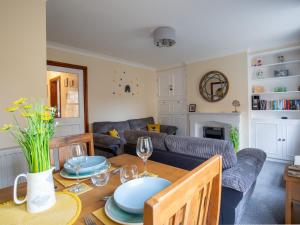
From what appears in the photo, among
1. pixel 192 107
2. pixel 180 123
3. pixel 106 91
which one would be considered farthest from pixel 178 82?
pixel 106 91

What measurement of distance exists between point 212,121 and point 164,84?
1928 millimetres

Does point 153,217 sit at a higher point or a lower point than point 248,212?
higher

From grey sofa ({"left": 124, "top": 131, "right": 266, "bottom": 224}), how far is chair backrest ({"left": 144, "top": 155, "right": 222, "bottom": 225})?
2.53 ft

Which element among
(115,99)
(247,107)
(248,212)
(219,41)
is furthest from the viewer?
(115,99)

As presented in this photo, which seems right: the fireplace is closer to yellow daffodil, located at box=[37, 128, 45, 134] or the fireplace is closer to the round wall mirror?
the round wall mirror

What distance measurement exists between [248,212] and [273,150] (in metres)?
2.37

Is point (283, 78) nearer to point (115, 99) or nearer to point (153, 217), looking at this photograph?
point (115, 99)

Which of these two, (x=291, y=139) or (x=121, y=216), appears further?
(x=291, y=139)

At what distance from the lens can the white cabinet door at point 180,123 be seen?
5250 mm

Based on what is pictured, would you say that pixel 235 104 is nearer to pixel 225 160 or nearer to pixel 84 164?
pixel 225 160

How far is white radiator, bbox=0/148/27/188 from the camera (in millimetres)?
1692

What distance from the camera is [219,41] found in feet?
11.7

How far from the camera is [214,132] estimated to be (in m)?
4.68

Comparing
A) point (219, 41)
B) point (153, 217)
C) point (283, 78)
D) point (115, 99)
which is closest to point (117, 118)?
point (115, 99)
